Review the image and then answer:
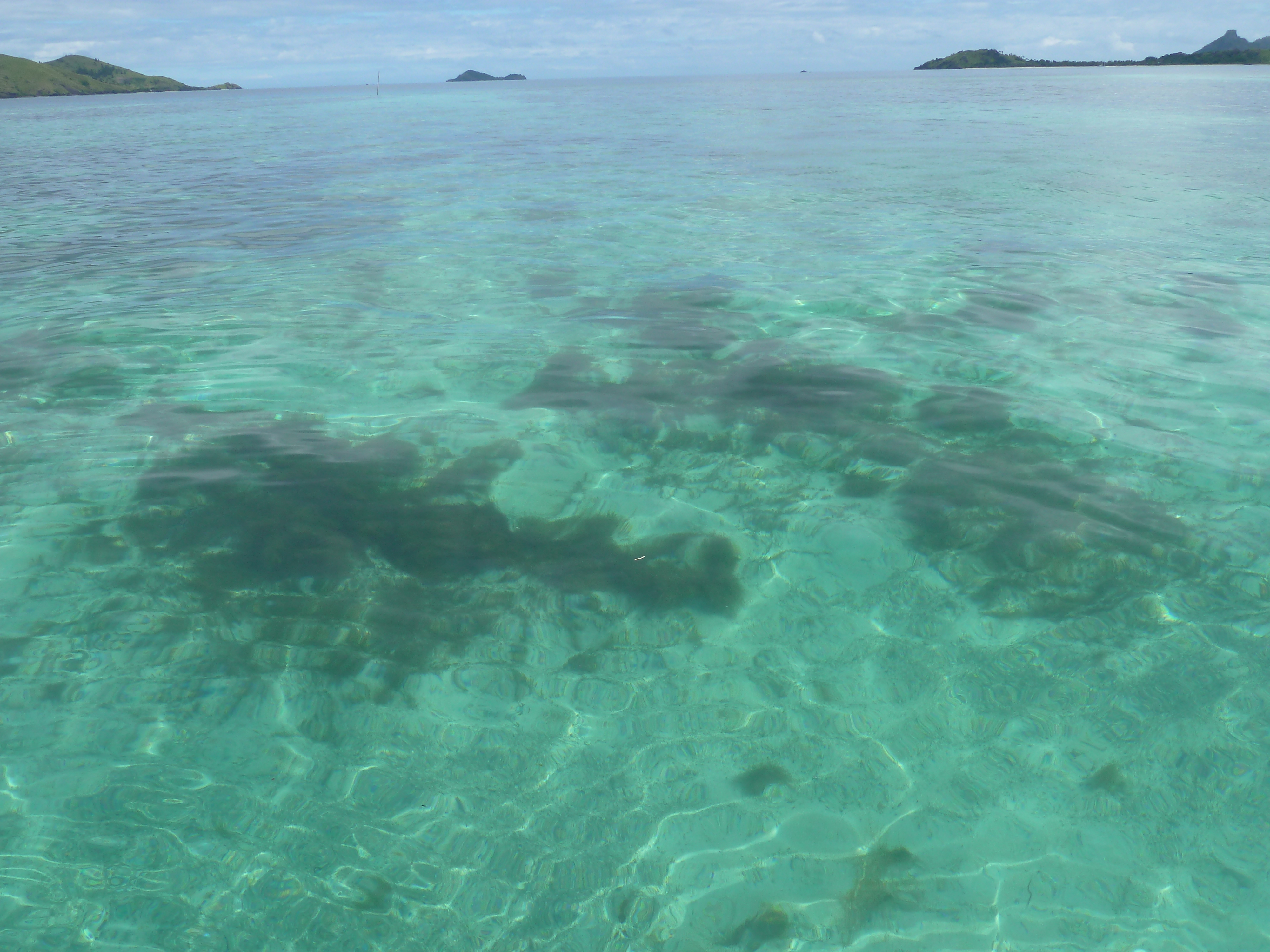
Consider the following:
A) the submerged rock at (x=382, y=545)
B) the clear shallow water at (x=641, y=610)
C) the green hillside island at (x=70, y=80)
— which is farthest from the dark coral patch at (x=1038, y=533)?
the green hillside island at (x=70, y=80)

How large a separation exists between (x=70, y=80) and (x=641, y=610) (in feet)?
658

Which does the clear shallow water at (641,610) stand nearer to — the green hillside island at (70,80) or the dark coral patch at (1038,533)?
the dark coral patch at (1038,533)

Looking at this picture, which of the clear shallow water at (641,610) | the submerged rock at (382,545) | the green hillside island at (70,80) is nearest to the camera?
the clear shallow water at (641,610)

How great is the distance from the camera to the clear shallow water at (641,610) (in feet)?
10.6

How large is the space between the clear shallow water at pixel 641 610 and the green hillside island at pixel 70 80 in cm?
15936

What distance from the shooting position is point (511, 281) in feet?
36.9

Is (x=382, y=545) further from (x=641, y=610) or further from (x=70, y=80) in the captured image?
(x=70, y=80)

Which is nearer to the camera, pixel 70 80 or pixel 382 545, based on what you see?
pixel 382 545

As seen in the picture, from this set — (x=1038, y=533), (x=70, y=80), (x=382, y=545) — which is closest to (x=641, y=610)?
(x=382, y=545)

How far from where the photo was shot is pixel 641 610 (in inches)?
187

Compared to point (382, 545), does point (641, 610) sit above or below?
below

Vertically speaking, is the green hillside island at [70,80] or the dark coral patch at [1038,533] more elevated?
the green hillside island at [70,80]

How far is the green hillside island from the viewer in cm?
13588

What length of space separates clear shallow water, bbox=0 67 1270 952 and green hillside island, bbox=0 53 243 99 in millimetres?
159357
